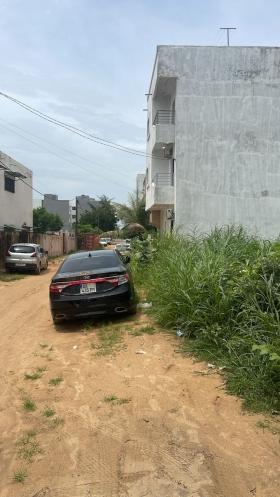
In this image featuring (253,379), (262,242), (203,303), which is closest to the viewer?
(253,379)

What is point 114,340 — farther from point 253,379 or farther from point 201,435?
point 201,435

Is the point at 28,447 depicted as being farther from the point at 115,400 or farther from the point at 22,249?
the point at 22,249

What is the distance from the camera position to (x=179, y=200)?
22297 millimetres

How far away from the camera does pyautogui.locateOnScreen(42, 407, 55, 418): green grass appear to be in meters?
4.89

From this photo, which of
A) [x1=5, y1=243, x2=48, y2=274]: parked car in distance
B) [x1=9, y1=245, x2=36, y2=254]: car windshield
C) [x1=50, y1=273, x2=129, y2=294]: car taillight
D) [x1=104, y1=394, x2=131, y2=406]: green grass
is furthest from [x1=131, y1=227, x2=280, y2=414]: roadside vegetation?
[x1=9, y1=245, x2=36, y2=254]: car windshield

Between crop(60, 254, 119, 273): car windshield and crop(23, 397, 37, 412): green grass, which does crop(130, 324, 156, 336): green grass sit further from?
crop(23, 397, 37, 412): green grass

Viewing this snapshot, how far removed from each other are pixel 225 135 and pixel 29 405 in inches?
742

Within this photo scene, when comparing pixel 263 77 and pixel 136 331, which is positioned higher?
pixel 263 77

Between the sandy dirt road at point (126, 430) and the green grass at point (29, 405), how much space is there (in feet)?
0.08

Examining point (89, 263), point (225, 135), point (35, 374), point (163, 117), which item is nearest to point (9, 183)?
point (163, 117)

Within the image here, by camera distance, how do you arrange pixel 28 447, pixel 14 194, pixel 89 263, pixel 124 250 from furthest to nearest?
1. pixel 14 194
2. pixel 124 250
3. pixel 89 263
4. pixel 28 447

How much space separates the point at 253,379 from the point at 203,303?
2.26 metres

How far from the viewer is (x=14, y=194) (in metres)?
34.7

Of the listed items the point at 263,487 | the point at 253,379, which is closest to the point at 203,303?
the point at 253,379
